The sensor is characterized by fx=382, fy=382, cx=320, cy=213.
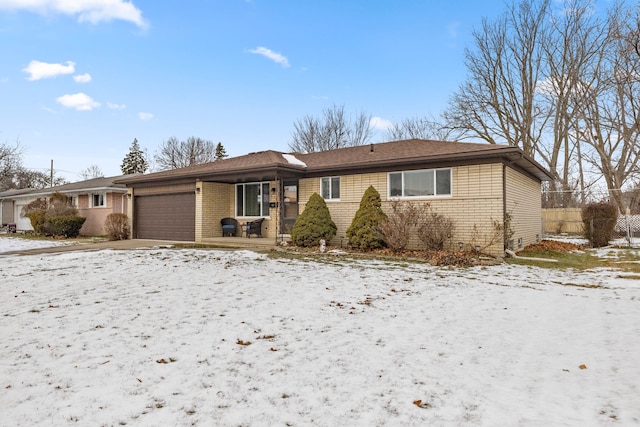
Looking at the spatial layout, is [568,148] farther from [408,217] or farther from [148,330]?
[148,330]

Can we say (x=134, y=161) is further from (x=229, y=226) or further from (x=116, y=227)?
(x=229, y=226)

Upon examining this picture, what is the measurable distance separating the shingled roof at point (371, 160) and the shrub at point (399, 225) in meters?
1.69

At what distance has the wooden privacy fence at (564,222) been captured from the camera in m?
21.3

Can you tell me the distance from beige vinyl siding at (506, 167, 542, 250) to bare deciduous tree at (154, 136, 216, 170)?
40345 millimetres

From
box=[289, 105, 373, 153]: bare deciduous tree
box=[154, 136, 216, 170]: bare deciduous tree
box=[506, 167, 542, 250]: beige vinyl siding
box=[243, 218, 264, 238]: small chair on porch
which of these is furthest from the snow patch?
box=[154, 136, 216, 170]: bare deciduous tree

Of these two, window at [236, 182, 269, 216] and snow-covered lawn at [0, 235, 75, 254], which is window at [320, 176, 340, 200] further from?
snow-covered lawn at [0, 235, 75, 254]

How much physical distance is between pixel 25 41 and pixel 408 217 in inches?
665

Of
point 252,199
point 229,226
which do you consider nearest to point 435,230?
point 252,199

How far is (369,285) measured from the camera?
22.9ft

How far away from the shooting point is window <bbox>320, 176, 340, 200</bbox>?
13938 millimetres

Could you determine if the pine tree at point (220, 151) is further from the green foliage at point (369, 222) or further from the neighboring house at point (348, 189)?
the green foliage at point (369, 222)

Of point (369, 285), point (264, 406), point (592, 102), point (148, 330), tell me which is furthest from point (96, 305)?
point (592, 102)

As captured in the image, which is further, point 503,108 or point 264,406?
point 503,108

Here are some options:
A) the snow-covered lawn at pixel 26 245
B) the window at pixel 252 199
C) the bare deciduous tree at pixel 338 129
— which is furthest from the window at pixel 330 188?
the bare deciduous tree at pixel 338 129
